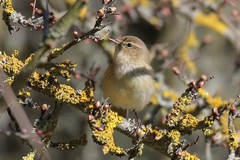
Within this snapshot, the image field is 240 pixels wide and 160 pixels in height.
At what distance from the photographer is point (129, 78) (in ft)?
18.4

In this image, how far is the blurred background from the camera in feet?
23.6

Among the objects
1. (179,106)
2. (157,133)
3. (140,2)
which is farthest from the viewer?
(140,2)

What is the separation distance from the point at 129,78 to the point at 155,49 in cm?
179

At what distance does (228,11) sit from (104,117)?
5.75m

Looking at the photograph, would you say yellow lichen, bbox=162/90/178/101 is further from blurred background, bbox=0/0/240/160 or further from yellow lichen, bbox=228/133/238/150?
yellow lichen, bbox=228/133/238/150

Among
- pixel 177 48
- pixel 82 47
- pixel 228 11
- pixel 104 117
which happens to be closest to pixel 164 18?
pixel 177 48

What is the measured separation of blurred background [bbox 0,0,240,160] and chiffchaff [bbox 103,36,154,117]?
2.42ft

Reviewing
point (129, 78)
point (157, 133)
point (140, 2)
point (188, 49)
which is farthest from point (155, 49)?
point (157, 133)

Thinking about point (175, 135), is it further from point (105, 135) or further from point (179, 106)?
point (105, 135)

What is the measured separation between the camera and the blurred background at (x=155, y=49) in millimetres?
7203

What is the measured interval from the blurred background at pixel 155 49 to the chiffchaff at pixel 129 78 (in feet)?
2.42

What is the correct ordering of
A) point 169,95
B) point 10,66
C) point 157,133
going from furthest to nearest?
point 169,95, point 157,133, point 10,66

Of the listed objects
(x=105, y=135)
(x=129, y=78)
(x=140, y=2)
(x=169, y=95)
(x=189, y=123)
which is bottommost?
(x=105, y=135)

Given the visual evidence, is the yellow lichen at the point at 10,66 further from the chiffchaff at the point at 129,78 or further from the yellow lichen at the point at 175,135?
the chiffchaff at the point at 129,78
